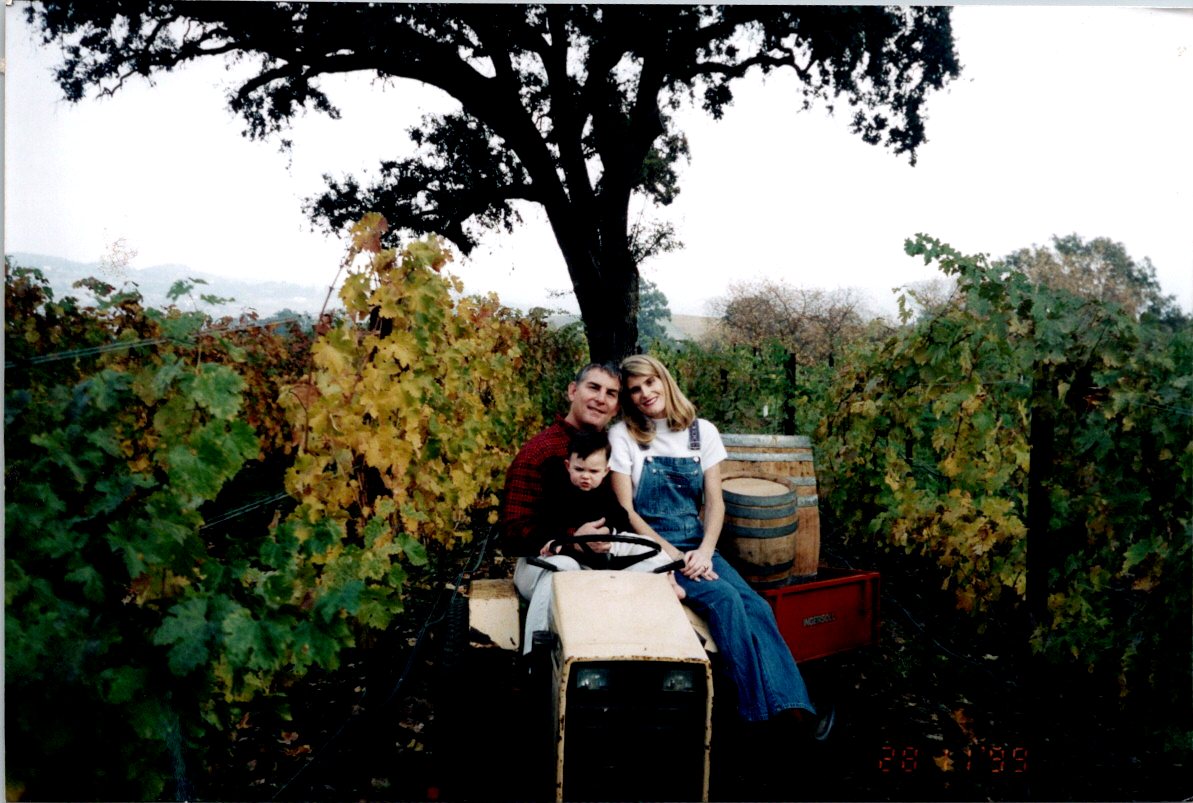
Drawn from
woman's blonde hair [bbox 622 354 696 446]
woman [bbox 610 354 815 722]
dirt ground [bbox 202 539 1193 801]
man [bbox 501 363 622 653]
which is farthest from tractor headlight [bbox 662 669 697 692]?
woman's blonde hair [bbox 622 354 696 446]

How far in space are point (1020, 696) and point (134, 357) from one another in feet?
11.8

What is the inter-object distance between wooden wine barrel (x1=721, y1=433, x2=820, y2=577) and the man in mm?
782

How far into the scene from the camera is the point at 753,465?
3.81 m

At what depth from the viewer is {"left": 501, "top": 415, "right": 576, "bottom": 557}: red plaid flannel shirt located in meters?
3.06

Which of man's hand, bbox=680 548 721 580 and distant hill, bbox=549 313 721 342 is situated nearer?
man's hand, bbox=680 548 721 580

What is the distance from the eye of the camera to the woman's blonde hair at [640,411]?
11.3ft

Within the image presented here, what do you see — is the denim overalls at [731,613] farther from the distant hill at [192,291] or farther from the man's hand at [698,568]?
the distant hill at [192,291]

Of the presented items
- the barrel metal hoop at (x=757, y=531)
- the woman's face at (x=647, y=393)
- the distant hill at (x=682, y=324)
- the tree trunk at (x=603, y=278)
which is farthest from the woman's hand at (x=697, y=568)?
the distant hill at (x=682, y=324)

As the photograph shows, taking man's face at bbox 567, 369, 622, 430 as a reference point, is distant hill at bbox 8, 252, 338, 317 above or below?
above

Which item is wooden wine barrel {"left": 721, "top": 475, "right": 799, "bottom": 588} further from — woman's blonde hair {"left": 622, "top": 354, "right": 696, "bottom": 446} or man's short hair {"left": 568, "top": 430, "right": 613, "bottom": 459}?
man's short hair {"left": 568, "top": 430, "right": 613, "bottom": 459}

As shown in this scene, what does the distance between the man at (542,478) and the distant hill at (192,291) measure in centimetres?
109

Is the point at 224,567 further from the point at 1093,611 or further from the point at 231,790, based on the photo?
the point at 1093,611

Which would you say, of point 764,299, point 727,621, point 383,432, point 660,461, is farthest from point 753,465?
point 764,299

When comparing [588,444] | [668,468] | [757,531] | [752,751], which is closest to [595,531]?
[588,444]
